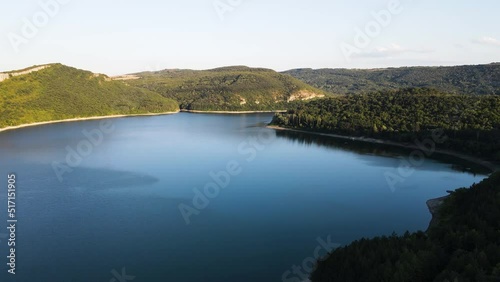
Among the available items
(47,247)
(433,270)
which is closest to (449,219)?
(433,270)

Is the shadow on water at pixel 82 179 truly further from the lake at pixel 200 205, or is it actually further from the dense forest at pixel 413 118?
the dense forest at pixel 413 118

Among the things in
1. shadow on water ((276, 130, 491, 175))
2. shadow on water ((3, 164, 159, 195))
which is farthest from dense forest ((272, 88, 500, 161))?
shadow on water ((3, 164, 159, 195))

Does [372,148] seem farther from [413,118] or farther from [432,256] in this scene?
[432,256]

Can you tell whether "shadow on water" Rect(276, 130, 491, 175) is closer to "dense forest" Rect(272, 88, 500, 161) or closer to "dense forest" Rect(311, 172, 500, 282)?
"dense forest" Rect(272, 88, 500, 161)

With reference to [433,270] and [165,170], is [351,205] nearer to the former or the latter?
[433,270]

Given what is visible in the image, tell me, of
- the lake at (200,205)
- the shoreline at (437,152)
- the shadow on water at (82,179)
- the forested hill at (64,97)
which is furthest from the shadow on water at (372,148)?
the forested hill at (64,97)

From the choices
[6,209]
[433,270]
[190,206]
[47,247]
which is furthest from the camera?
[190,206]
